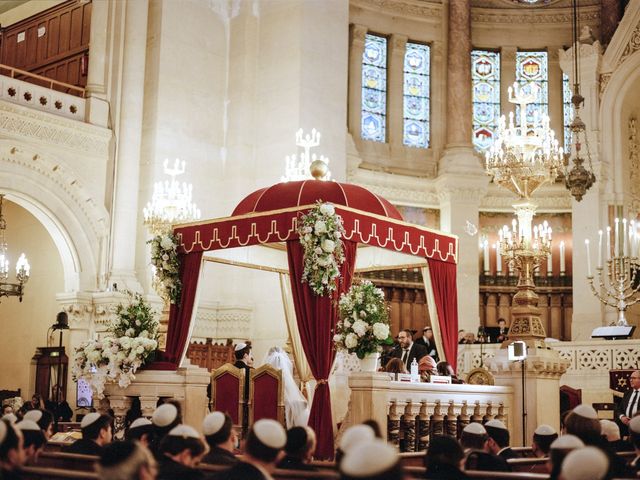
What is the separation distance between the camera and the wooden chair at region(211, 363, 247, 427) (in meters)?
11.6

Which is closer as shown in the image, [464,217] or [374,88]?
[464,217]

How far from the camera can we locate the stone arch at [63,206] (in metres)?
16.1

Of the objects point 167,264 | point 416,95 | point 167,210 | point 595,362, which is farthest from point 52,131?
point 595,362

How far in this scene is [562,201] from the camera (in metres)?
22.3

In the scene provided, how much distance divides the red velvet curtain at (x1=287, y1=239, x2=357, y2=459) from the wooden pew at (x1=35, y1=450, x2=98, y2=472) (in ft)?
12.1

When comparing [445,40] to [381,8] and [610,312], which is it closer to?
[381,8]

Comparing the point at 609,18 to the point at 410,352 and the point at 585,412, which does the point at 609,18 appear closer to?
the point at 410,352

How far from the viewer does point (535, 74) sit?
23328 mm

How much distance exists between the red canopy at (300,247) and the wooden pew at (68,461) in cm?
370

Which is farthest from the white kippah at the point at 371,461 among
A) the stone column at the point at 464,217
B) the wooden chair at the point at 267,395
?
the stone column at the point at 464,217

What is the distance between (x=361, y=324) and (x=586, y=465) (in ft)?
20.3

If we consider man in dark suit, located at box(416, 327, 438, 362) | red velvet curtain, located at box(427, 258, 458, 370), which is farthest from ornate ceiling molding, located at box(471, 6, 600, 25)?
red velvet curtain, located at box(427, 258, 458, 370)

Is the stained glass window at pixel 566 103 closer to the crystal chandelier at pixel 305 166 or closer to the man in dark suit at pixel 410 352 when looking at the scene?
the crystal chandelier at pixel 305 166

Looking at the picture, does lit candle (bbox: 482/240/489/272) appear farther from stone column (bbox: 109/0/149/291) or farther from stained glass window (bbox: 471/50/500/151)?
stone column (bbox: 109/0/149/291)
